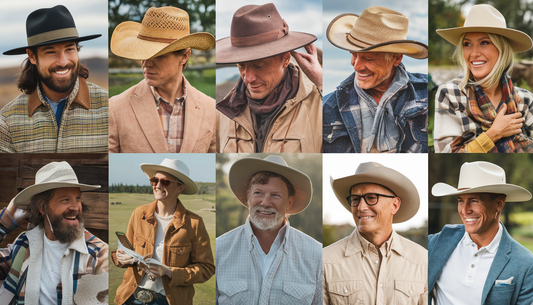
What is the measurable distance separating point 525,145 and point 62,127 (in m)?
4.73

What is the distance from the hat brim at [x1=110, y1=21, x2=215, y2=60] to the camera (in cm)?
428

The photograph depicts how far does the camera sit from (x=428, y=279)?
167 inches

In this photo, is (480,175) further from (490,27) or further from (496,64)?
(490,27)

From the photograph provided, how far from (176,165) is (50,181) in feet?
4.47

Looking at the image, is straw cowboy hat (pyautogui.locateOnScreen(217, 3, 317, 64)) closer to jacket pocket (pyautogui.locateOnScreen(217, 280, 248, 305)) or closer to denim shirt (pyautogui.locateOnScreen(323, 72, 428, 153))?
denim shirt (pyautogui.locateOnScreen(323, 72, 428, 153))

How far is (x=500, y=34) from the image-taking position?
4113mm

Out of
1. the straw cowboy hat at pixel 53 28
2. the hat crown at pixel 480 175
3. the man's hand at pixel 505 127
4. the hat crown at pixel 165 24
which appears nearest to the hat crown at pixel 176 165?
the hat crown at pixel 165 24

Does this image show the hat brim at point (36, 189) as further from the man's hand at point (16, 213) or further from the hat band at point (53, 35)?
the hat band at point (53, 35)

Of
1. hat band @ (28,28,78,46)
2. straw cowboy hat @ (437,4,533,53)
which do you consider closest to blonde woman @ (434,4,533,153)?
straw cowboy hat @ (437,4,533,53)

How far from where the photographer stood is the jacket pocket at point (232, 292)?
4.27m

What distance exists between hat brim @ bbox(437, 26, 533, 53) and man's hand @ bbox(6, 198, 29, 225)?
15.4ft

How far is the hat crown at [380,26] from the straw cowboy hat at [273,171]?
1.45 meters

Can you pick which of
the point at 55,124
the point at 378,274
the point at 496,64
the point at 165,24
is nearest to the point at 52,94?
the point at 55,124

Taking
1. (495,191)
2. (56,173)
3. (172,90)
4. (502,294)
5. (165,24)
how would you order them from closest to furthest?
1. (502,294)
2. (495,191)
3. (165,24)
4. (172,90)
5. (56,173)
